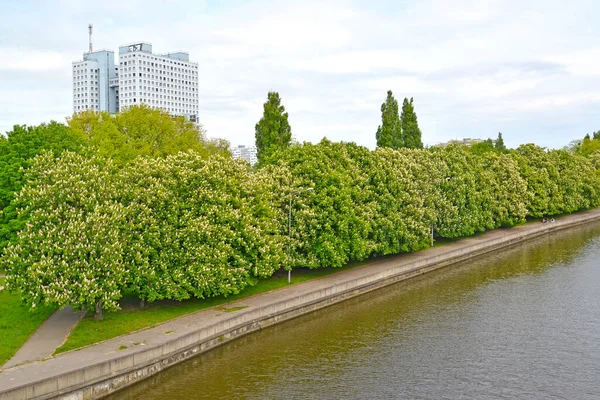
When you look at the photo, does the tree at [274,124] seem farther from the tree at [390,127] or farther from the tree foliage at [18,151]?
the tree at [390,127]

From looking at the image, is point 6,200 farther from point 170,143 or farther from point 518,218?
point 518,218

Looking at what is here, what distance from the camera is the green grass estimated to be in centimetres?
3262

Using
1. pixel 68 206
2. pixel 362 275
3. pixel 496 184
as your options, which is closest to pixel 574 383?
pixel 362 275

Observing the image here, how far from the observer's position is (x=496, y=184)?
274 feet

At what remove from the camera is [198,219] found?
40.8 meters

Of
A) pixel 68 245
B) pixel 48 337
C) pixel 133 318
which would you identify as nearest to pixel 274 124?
pixel 133 318

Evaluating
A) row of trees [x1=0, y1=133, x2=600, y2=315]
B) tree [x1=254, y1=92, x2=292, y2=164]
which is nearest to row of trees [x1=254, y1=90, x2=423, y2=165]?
tree [x1=254, y1=92, x2=292, y2=164]

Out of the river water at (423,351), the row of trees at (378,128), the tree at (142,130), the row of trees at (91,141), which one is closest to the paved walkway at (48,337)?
the river water at (423,351)

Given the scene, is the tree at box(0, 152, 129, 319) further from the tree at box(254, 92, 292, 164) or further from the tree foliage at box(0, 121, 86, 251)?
the tree at box(254, 92, 292, 164)

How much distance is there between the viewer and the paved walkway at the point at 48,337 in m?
31.1

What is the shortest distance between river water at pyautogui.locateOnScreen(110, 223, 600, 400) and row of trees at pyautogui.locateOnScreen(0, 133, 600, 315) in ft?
19.4

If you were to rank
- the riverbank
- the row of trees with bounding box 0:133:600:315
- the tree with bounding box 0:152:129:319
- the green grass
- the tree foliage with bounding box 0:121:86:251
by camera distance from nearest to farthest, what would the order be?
the riverbank → the green grass → the tree with bounding box 0:152:129:319 → the row of trees with bounding box 0:133:600:315 → the tree foliage with bounding box 0:121:86:251

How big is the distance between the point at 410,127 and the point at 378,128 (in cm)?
1008

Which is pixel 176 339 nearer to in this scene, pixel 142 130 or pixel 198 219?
pixel 198 219
